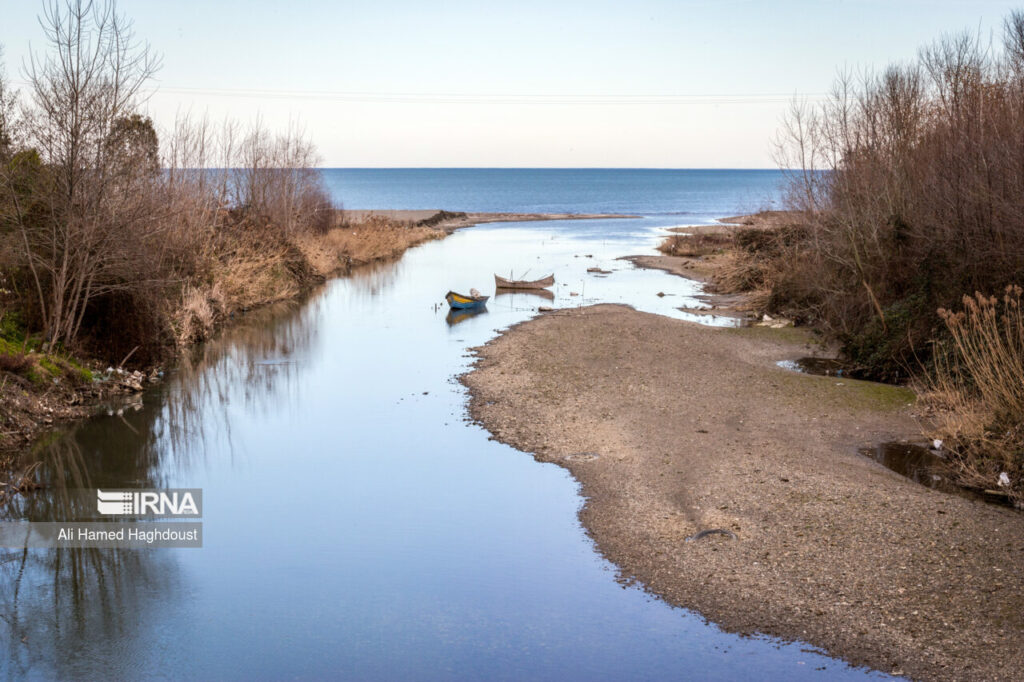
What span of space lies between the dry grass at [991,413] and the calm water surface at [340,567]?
17.3ft

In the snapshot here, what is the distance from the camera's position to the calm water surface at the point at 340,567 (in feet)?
26.5

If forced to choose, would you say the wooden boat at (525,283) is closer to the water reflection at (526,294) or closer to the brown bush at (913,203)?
the water reflection at (526,294)

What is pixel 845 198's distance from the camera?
21.3 metres

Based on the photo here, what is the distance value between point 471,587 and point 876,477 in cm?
592

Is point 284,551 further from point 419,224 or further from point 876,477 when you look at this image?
point 419,224

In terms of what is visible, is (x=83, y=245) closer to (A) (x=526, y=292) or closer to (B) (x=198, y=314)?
(B) (x=198, y=314)

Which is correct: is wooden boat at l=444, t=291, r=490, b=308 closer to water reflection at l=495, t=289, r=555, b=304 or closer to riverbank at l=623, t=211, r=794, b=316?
water reflection at l=495, t=289, r=555, b=304

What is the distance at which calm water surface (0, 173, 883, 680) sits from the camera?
8086mm

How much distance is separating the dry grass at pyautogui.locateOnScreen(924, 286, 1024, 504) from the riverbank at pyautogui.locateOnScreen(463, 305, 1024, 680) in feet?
2.54

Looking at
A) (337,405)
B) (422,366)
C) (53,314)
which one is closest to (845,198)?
(422,366)

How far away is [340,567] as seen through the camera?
10.2 m

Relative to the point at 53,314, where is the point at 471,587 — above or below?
below

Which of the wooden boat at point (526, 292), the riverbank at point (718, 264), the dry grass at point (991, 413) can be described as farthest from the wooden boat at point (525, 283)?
the dry grass at point (991, 413)

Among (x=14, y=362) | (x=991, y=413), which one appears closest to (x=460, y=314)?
(x=14, y=362)
